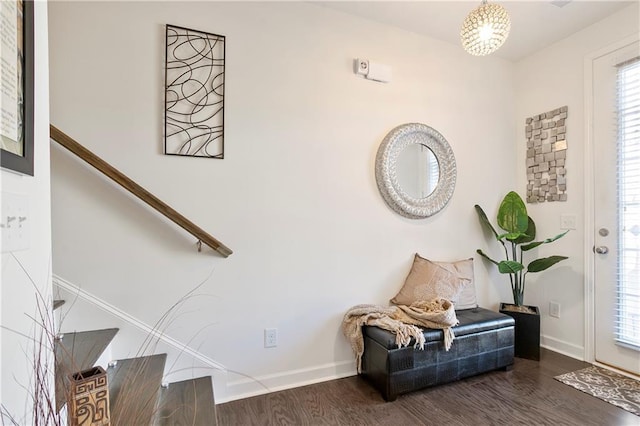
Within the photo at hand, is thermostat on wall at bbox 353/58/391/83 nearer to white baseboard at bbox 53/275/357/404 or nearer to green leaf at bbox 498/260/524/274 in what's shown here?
green leaf at bbox 498/260/524/274

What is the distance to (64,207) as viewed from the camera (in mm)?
1671

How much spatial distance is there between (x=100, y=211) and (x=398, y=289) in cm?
213

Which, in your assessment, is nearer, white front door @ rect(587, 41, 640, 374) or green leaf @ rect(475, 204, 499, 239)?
white front door @ rect(587, 41, 640, 374)

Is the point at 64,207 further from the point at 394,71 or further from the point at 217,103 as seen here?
the point at 394,71

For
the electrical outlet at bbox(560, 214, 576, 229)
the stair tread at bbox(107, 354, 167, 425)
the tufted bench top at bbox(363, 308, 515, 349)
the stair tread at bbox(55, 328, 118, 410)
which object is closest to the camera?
the stair tread at bbox(107, 354, 167, 425)

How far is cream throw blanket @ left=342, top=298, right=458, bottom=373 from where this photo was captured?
6.47ft

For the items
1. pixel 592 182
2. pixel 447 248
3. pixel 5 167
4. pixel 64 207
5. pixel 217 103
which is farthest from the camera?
pixel 447 248

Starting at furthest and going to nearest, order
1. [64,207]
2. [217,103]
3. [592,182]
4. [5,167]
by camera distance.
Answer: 1. [592,182]
2. [217,103]
3. [64,207]
4. [5,167]

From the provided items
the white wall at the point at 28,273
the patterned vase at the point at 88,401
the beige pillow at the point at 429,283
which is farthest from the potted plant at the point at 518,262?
the white wall at the point at 28,273

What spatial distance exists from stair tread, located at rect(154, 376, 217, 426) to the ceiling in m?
2.67

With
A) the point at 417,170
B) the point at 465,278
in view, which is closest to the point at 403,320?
the point at 465,278

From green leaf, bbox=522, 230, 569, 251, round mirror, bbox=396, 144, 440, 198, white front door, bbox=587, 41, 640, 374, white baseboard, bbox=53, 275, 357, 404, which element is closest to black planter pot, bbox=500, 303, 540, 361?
white front door, bbox=587, 41, 640, 374

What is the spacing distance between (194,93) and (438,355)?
232 cm

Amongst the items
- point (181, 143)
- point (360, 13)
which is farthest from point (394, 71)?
point (181, 143)
